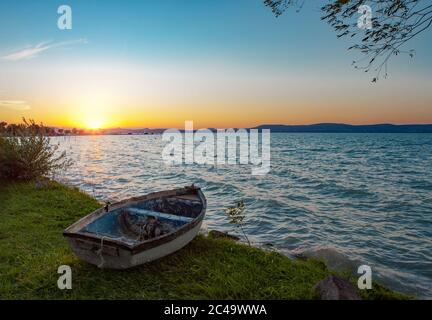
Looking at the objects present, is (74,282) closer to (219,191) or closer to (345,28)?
(345,28)

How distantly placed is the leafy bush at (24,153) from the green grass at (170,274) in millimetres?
7598

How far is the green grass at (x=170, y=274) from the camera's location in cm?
614

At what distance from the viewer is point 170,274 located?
6.80 meters

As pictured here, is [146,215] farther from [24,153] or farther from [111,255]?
[24,153]

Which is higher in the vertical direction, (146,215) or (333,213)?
(146,215)

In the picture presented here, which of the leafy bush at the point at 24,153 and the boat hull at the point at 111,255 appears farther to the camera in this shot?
the leafy bush at the point at 24,153

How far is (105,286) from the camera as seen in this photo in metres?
6.32

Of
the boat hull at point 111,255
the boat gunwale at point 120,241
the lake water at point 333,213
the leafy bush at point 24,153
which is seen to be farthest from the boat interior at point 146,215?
the leafy bush at point 24,153

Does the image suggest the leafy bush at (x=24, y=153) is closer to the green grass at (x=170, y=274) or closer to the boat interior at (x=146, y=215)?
the green grass at (x=170, y=274)

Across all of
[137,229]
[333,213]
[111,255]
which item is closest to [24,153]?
[137,229]

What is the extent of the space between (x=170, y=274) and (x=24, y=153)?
41.8ft

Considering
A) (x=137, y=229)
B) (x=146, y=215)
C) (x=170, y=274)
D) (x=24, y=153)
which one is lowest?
(x=170, y=274)

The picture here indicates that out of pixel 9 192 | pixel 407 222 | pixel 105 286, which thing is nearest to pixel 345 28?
pixel 105 286

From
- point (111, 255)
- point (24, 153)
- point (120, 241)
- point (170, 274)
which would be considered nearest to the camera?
point (120, 241)
